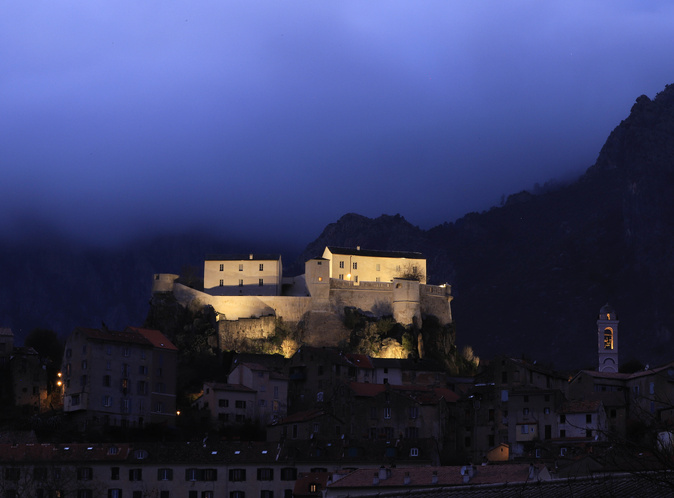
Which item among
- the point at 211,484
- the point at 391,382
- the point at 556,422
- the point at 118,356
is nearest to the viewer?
the point at 211,484

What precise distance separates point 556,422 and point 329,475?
61.6 ft

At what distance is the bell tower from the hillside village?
273mm

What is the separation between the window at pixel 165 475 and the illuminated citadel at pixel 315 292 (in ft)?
118

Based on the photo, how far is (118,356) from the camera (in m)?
96.2

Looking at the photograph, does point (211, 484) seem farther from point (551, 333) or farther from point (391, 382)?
point (551, 333)

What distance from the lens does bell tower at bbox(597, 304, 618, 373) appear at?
118 meters

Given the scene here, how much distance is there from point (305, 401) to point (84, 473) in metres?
24.0

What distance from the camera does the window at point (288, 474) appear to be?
249ft

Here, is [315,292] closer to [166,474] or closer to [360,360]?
[360,360]

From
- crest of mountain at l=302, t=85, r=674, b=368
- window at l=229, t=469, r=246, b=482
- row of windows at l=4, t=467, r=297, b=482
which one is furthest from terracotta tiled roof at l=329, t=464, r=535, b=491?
crest of mountain at l=302, t=85, r=674, b=368

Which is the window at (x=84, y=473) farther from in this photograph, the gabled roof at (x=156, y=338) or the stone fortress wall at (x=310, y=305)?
the stone fortress wall at (x=310, y=305)

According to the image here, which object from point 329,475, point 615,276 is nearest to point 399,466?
point 329,475

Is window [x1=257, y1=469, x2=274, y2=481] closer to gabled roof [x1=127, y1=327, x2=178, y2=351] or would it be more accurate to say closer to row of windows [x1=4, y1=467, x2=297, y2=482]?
row of windows [x1=4, y1=467, x2=297, y2=482]

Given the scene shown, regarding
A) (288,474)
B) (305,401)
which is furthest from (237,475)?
(305,401)
